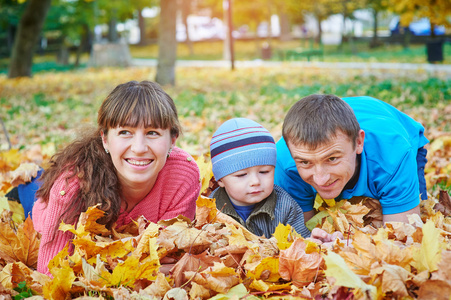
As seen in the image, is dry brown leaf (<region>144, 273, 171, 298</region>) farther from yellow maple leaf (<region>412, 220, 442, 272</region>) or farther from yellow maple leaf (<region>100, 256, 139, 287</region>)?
yellow maple leaf (<region>412, 220, 442, 272</region>)

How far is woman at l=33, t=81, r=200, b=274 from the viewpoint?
241 centimetres

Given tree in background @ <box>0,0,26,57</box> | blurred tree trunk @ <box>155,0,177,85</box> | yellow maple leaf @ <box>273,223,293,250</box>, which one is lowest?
yellow maple leaf @ <box>273,223,293,250</box>

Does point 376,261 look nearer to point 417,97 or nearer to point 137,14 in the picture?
point 417,97

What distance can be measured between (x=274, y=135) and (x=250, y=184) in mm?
2466

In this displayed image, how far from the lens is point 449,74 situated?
12102 mm

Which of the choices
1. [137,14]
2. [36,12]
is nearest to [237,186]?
[36,12]

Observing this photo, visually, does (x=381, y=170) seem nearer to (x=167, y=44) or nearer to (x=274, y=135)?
(x=274, y=135)

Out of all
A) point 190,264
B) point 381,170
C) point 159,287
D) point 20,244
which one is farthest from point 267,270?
point 20,244

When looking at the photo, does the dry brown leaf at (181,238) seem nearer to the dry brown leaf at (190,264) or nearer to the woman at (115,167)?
the dry brown leaf at (190,264)

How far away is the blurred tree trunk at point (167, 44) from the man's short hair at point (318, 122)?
9.94 m

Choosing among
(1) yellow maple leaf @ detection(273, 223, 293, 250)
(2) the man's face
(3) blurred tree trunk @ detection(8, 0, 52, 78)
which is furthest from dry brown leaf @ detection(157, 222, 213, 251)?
(3) blurred tree trunk @ detection(8, 0, 52, 78)

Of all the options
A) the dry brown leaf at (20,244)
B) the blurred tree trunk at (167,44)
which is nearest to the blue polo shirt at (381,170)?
the dry brown leaf at (20,244)

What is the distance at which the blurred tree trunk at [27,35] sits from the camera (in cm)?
1529

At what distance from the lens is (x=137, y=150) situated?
239cm
